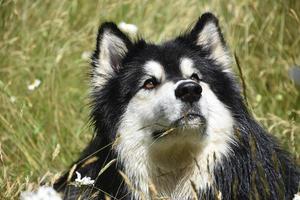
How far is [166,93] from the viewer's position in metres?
4.46

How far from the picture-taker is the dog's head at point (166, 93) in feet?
14.5

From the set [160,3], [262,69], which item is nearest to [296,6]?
[262,69]

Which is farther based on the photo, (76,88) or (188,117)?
(76,88)

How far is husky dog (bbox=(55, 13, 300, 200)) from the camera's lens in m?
4.50

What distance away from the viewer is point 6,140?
597 centimetres

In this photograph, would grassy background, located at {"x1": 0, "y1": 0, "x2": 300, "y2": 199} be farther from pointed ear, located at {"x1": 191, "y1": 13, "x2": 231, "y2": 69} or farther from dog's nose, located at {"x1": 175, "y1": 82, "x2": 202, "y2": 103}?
dog's nose, located at {"x1": 175, "y1": 82, "x2": 202, "y2": 103}

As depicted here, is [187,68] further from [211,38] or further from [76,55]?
[76,55]

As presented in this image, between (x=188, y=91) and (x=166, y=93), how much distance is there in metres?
0.18

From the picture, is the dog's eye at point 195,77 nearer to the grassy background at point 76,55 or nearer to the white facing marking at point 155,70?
the white facing marking at point 155,70

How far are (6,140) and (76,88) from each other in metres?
1.14

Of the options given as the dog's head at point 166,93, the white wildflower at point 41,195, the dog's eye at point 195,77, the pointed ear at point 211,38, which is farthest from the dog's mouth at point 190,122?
the white wildflower at point 41,195

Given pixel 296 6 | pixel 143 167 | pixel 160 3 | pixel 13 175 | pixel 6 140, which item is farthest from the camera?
pixel 160 3

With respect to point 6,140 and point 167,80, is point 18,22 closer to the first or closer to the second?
point 6,140

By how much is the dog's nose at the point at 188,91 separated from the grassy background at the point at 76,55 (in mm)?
1515
